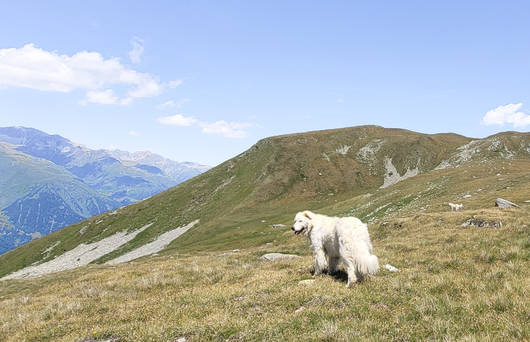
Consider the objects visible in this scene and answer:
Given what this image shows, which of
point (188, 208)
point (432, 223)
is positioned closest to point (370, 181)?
point (188, 208)

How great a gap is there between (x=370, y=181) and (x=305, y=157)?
31.0m

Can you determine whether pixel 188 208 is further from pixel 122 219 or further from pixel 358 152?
pixel 358 152

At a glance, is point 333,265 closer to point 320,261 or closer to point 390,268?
point 320,261

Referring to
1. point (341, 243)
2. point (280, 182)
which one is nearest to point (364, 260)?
point (341, 243)

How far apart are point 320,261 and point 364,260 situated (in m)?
2.68

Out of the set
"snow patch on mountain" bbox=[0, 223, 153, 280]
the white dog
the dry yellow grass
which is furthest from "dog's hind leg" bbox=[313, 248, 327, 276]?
"snow patch on mountain" bbox=[0, 223, 153, 280]

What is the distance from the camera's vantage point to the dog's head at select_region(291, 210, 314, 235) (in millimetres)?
12992

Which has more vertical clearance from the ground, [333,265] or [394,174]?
[333,265]

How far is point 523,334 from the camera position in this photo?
5422 mm

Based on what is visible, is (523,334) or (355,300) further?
(355,300)

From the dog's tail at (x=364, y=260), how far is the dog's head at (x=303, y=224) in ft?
10.3

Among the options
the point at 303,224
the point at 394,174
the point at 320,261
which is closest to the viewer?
the point at 320,261

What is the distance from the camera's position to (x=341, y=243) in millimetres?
10594

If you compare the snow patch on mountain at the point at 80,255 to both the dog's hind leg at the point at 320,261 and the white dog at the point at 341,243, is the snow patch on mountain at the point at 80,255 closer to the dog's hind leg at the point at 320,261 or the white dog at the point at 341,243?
the white dog at the point at 341,243
